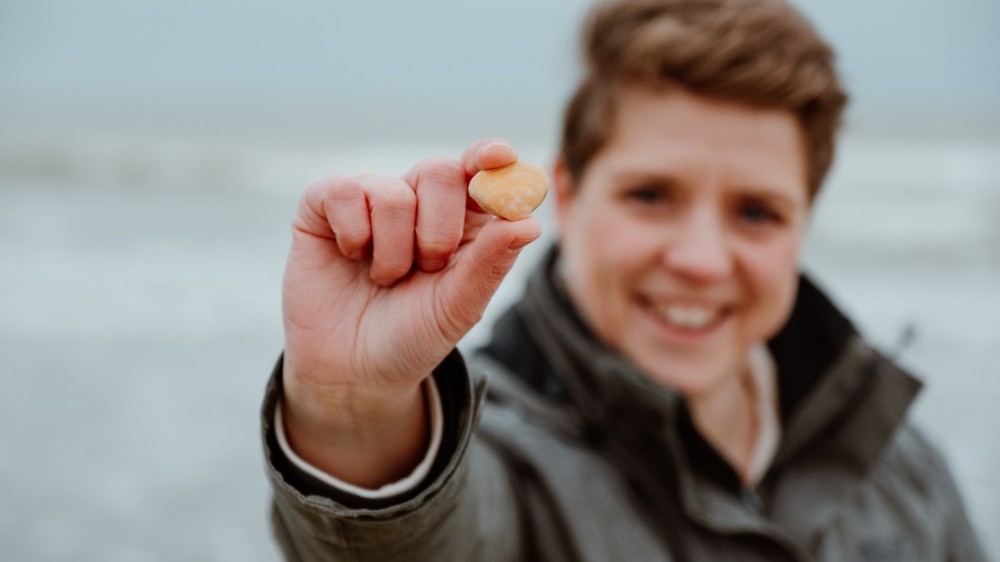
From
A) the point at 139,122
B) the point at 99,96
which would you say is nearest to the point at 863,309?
the point at 139,122

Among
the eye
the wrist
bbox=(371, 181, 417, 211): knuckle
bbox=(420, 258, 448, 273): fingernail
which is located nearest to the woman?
the eye

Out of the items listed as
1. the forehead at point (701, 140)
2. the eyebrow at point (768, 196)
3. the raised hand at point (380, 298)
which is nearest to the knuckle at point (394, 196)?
the raised hand at point (380, 298)

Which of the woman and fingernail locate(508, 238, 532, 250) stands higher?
fingernail locate(508, 238, 532, 250)

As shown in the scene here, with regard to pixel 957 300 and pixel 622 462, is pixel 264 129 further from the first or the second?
pixel 622 462

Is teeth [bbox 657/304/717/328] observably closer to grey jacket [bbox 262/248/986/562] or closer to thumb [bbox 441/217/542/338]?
grey jacket [bbox 262/248/986/562]

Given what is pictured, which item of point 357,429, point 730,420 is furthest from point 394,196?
point 730,420

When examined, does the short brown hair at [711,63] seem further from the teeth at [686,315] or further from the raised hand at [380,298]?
the raised hand at [380,298]
